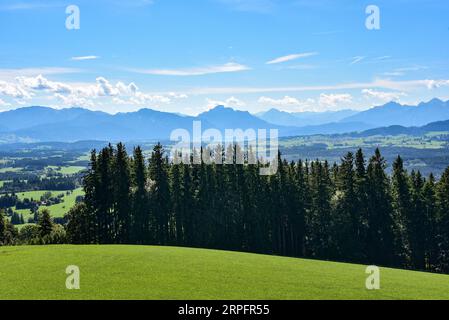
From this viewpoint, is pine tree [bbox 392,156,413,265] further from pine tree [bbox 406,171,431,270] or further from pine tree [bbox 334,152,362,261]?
pine tree [bbox 334,152,362,261]

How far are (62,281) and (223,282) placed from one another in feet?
44.7

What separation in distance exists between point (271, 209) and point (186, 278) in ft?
157

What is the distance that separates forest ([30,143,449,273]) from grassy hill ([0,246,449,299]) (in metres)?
27.2

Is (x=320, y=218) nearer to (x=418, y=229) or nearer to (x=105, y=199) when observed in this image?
(x=418, y=229)

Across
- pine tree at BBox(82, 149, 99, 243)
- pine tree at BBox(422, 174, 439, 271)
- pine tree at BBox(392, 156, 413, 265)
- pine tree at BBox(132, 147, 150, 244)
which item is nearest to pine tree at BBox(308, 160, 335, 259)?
pine tree at BBox(392, 156, 413, 265)

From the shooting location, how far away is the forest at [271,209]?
75.3 metres

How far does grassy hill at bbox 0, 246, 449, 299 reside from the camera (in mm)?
32812

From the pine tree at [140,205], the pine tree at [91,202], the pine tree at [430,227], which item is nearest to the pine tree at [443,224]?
the pine tree at [430,227]

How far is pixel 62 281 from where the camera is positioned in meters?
36.0

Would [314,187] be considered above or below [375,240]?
above

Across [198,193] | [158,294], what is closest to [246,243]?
[198,193]

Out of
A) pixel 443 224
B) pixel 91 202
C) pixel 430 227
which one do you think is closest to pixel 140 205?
pixel 91 202

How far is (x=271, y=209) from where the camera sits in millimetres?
83938
